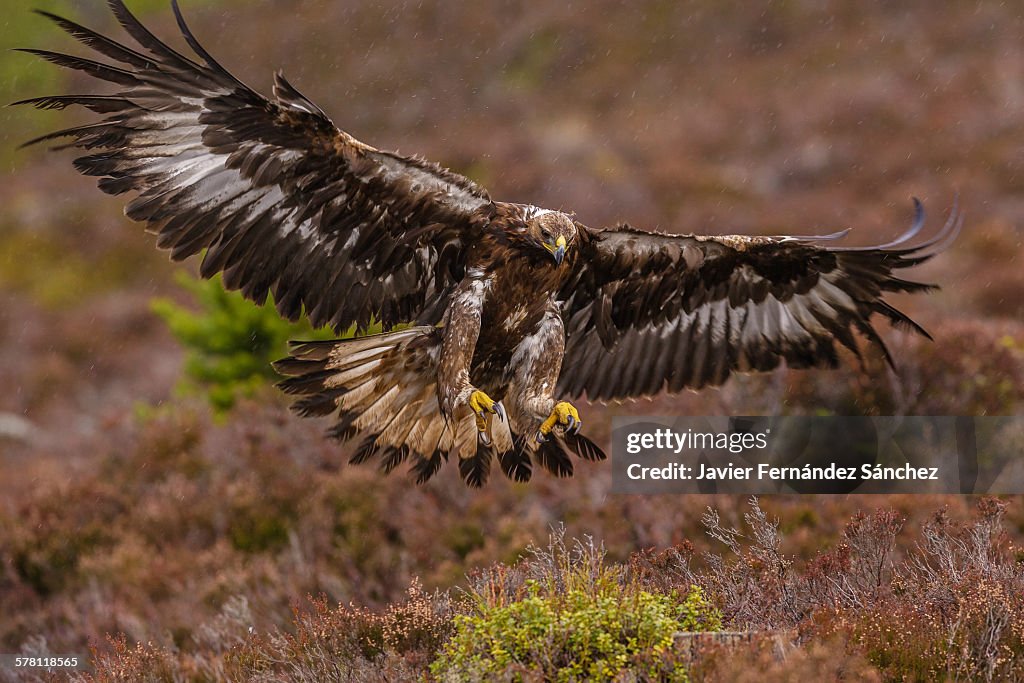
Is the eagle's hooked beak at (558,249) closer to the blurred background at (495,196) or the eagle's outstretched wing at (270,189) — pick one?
the eagle's outstretched wing at (270,189)

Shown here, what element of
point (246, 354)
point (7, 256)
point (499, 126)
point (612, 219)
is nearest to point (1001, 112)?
point (612, 219)

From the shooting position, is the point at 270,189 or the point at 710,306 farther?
the point at 710,306

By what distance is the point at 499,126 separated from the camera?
24.5 m

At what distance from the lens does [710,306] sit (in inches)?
262

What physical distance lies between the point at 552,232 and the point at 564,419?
976 millimetres

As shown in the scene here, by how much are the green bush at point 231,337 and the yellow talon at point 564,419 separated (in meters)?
5.19

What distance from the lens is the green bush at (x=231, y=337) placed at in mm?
10344

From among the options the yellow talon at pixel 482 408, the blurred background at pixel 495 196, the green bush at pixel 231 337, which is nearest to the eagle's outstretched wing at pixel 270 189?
the yellow talon at pixel 482 408

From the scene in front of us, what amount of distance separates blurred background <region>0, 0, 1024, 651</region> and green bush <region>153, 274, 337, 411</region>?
29 millimetres

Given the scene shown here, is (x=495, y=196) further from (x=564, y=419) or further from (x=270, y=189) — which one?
(x=564, y=419)

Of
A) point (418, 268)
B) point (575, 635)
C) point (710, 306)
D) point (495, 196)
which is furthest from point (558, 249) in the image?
point (495, 196)

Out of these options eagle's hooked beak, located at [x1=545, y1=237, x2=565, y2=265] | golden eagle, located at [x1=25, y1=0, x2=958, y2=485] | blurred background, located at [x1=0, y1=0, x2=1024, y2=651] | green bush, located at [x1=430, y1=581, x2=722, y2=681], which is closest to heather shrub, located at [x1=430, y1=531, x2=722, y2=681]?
green bush, located at [x1=430, y1=581, x2=722, y2=681]

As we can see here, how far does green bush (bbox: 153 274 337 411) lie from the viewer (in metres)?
10.3

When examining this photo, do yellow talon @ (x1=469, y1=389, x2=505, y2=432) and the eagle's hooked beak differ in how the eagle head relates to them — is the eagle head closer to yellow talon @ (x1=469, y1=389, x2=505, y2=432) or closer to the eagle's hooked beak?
the eagle's hooked beak
